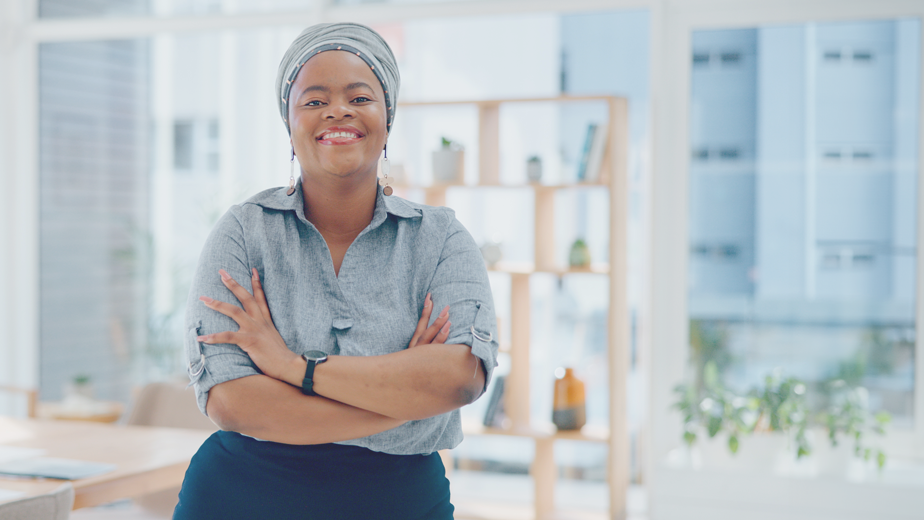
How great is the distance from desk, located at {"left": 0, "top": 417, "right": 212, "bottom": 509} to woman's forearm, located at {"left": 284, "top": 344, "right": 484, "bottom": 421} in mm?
1013

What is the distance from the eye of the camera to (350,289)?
4.12ft

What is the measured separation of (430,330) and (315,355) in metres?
0.19

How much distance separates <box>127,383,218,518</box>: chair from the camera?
2738mm

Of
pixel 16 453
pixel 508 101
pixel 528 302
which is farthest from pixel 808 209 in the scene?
pixel 16 453

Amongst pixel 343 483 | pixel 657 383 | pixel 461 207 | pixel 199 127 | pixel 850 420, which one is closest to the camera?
pixel 343 483

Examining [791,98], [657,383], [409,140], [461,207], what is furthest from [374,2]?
[657,383]

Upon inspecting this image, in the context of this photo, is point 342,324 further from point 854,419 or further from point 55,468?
point 854,419

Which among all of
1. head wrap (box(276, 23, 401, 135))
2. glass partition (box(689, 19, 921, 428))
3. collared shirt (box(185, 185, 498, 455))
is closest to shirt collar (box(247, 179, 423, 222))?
collared shirt (box(185, 185, 498, 455))

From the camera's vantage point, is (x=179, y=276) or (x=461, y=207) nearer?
(x=461, y=207)

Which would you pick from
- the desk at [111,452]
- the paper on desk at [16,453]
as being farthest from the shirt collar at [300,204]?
the paper on desk at [16,453]

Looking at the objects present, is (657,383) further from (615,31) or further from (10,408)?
(10,408)

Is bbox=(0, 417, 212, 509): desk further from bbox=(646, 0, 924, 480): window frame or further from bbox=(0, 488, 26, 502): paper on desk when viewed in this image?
bbox=(646, 0, 924, 480): window frame

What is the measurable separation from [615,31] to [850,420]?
1.98 metres

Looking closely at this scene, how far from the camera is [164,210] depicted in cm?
418
